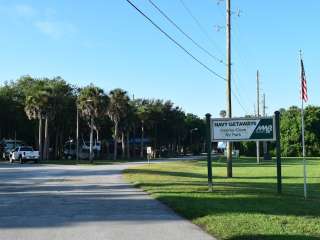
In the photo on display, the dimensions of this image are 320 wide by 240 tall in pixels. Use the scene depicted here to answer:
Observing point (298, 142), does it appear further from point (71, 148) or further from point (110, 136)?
point (71, 148)

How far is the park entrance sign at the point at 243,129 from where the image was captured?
20703 millimetres

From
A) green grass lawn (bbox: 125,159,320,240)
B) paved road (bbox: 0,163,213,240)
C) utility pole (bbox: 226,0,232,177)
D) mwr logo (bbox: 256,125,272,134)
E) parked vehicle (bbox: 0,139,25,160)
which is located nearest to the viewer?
paved road (bbox: 0,163,213,240)

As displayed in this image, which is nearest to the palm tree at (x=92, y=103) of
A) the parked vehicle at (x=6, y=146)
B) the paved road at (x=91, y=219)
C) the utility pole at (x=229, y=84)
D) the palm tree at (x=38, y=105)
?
the palm tree at (x=38, y=105)

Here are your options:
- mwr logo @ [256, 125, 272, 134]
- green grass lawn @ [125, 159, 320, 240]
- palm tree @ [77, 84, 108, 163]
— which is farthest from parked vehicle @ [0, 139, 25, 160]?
green grass lawn @ [125, 159, 320, 240]

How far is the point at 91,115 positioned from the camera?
7425 centimetres

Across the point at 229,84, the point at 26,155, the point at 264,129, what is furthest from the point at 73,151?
the point at 264,129

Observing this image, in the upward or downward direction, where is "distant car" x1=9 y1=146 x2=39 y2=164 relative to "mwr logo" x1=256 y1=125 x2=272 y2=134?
downward

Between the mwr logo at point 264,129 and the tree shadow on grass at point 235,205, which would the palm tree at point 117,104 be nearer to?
the mwr logo at point 264,129

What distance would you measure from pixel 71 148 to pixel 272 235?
3329 inches

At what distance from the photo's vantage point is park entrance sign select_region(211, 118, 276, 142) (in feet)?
67.9

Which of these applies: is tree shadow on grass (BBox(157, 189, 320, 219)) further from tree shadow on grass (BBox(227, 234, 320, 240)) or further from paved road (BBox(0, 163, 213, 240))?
Result: tree shadow on grass (BBox(227, 234, 320, 240))

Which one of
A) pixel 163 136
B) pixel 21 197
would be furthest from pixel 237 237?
pixel 163 136

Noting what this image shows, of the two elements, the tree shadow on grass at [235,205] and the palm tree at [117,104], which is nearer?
the tree shadow on grass at [235,205]

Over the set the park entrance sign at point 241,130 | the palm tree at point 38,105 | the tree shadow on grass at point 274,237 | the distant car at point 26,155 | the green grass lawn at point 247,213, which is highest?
the palm tree at point 38,105
